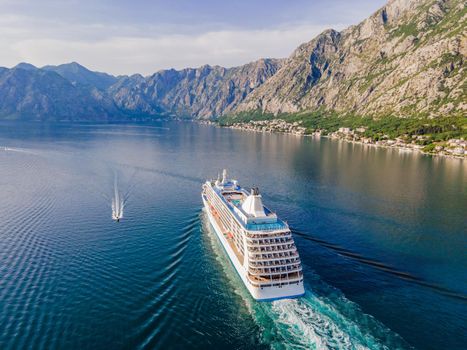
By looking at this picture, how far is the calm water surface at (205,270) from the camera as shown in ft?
113

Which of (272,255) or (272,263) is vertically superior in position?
(272,255)

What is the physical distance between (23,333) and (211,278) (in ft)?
73.1

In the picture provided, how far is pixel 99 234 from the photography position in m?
59.5

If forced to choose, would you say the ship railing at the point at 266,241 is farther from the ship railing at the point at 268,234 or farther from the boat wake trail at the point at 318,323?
the boat wake trail at the point at 318,323

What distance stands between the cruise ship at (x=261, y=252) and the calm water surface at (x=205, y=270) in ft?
6.20

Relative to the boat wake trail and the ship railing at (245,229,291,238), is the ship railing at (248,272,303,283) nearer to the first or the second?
the boat wake trail

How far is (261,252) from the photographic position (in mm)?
42938

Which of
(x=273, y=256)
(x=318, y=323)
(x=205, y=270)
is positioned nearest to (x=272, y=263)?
(x=273, y=256)

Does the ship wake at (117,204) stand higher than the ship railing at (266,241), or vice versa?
the ship railing at (266,241)

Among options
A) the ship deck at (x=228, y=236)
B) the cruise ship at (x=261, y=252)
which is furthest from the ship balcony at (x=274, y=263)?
the ship deck at (x=228, y=236)

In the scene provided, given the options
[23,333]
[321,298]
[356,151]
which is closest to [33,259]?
[23,333]

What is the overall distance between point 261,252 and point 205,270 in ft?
33.1

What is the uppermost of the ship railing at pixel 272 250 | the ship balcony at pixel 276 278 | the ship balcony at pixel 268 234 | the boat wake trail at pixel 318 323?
the ship balcony at pixel 268 234

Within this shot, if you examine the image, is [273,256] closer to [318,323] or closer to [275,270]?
[275,270]
